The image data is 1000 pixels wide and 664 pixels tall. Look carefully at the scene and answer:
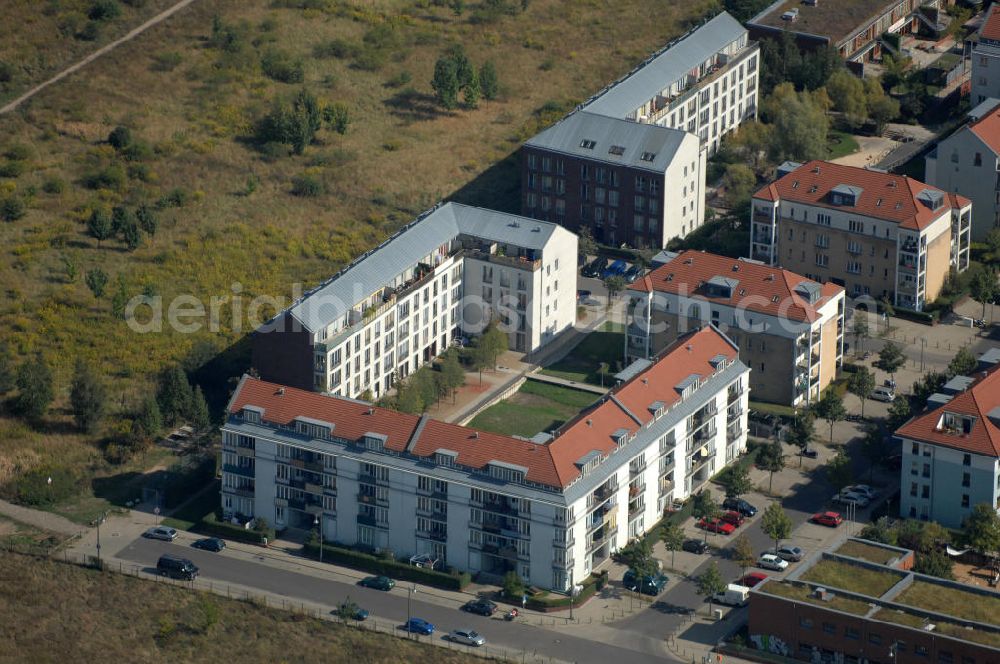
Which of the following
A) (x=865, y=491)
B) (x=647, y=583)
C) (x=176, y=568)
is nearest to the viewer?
(x=647, y=583)

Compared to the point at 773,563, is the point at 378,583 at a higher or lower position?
higher

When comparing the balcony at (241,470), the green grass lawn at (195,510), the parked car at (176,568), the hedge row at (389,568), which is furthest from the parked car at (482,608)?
the green grass lawn at (195,510)

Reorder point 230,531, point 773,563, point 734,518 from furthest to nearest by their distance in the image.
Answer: point 734,518
point 230,531
point 773,563

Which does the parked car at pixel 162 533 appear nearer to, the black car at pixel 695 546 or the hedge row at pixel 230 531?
the hedge row at pixel 230 531

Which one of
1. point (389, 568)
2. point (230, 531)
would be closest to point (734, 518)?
point (389, 568)

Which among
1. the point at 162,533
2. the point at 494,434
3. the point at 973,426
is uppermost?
the point at 494,434

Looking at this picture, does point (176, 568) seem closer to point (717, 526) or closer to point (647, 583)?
point (647, 583)

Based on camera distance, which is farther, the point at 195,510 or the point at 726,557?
the point at 195,510

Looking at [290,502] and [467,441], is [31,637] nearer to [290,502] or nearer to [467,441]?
[290,502]
